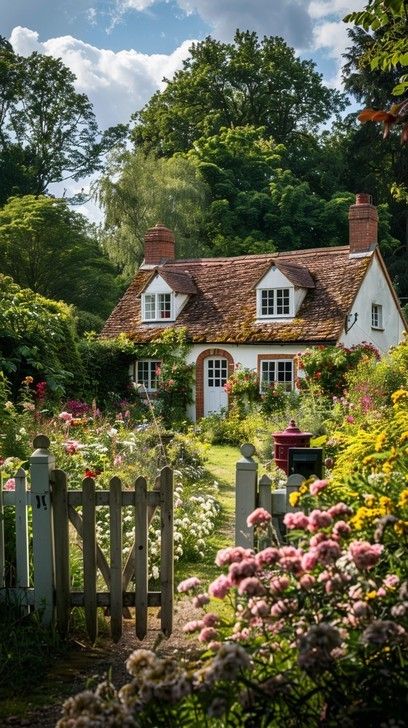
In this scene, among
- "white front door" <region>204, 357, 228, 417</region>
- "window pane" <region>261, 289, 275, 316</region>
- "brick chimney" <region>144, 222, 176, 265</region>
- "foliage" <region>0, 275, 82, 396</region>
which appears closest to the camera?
"foliage" <region>0, 275, 82, 396</region>

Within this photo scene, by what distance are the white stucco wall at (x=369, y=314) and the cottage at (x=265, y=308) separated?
3 cm

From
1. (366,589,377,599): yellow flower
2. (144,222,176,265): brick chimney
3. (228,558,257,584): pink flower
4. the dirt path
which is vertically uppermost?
(144,222,176,265): brick chimney

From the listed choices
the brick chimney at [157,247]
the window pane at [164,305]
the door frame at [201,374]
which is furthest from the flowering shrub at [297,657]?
the brick chimney at [157,247]

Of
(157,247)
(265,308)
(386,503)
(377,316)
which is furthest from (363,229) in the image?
(386,503)

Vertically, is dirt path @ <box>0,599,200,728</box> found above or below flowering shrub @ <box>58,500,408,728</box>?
below

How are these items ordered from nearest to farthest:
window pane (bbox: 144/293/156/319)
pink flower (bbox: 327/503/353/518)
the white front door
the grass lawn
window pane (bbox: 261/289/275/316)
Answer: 1. pink flower (bbox: 327/503/353/518)
2. the grass lawn
3. the white front door
4. window pane (bbox: 261/289/275/316)
5. window pane (bbox: 144/293/156/319)

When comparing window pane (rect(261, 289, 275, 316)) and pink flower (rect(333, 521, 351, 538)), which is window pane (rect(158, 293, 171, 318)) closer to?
window pane (rect(261, 289, 275, 316))

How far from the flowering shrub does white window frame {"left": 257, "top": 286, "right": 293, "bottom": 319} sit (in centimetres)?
2052

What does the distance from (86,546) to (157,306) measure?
20567mm

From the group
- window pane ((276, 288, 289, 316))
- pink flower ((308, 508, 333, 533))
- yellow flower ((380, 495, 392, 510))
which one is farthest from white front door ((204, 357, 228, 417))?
pink flower ((308, 508, 333, 533))

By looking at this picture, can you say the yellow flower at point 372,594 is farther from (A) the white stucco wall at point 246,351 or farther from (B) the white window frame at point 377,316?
(B) the white window frame at point 377,316

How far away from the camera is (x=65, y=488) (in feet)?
18.7

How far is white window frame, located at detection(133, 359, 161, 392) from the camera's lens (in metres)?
24.9

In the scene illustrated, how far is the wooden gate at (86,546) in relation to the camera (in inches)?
223
